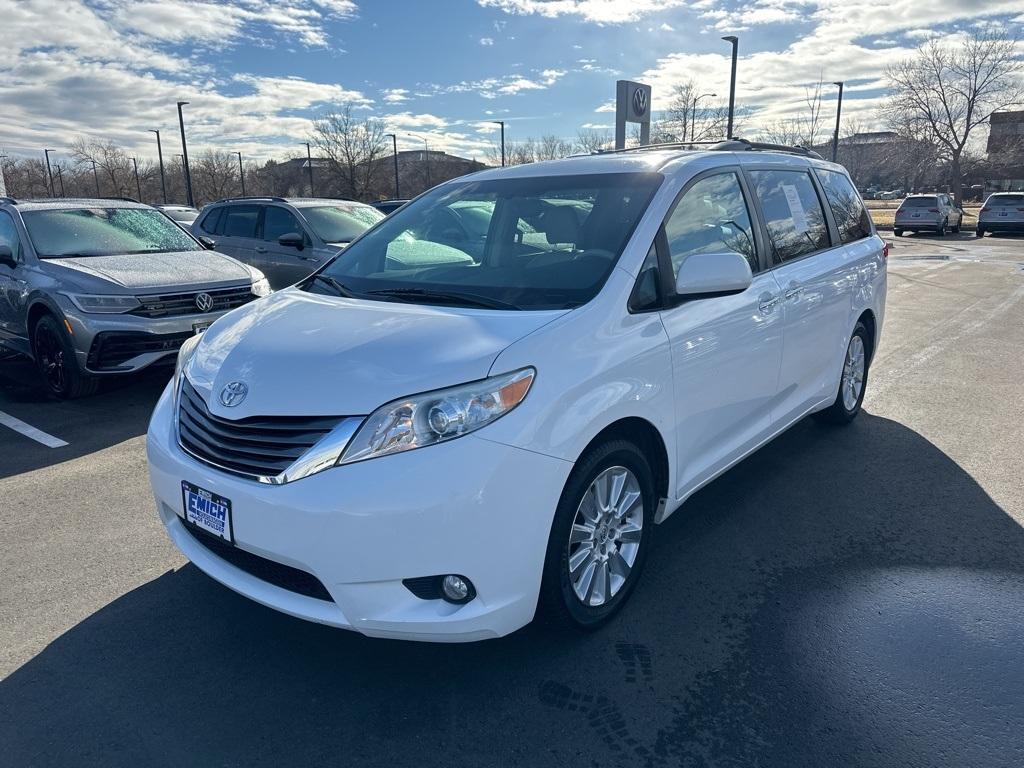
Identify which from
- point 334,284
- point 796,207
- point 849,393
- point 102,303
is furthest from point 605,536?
point 102,303

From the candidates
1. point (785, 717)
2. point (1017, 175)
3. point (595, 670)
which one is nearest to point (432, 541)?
point (595, 670)

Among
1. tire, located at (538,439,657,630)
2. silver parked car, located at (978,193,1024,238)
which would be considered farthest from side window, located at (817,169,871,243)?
silver parked car, located at (978,193,1024,238)

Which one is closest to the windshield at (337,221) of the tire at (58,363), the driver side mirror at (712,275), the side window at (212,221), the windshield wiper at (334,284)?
the side window at (212,221)

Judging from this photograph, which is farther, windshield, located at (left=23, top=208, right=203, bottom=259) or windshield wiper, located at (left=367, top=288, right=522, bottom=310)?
windshield, located at (left=23, top=208, right=203, bottom=259)

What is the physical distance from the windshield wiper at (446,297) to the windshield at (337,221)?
21.3ft

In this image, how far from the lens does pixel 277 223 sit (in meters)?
10.1

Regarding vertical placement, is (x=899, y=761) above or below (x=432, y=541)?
below

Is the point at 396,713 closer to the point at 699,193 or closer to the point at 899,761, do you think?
the point at 899,761

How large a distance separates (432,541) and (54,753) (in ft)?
4.49

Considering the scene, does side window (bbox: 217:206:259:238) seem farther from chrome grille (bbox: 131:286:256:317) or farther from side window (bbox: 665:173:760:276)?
side window (bbox: 665:173:760:276)

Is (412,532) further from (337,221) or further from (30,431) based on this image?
(337,221)

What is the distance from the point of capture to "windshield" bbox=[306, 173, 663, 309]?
307 centimetres

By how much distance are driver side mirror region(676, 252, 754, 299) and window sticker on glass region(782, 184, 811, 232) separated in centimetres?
156

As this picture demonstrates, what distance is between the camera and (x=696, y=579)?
3.37m
